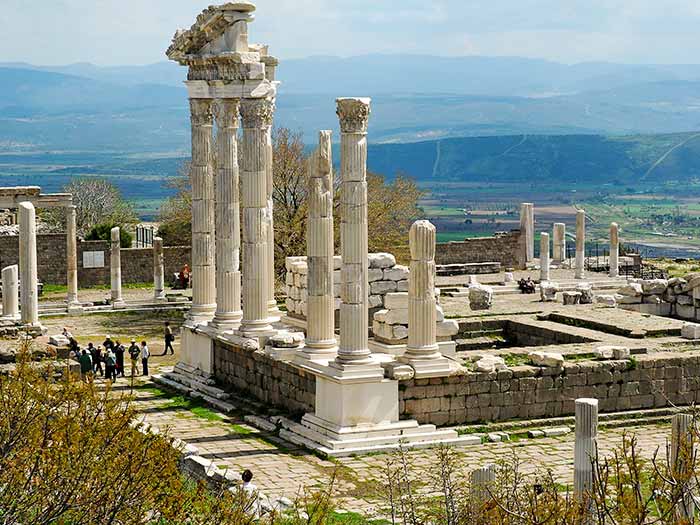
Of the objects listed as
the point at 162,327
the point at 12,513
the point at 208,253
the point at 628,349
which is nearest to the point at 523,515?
the point at 12,513

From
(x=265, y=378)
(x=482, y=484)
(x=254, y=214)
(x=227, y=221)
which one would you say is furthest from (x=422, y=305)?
(x=482, y=484)

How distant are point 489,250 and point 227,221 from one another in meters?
30.5

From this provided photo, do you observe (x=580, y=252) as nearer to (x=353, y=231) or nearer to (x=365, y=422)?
(x=353, y=231)

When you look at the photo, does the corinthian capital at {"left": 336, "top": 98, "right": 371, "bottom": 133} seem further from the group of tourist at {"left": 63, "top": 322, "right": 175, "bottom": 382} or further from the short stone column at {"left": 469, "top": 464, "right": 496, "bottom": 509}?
the group of tourist at {"left": 63, "top": 322, "right": 175, "bottom": 382}

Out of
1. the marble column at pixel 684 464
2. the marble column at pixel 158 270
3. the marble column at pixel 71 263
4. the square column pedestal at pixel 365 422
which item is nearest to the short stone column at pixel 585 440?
the marble column at pixel 684 464

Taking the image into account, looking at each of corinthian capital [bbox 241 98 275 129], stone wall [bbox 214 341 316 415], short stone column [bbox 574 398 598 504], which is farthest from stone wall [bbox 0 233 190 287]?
short stone column [bbox 574 398 598 504]

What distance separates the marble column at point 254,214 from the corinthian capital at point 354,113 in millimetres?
4108

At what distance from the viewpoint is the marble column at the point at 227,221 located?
31047 millimetres

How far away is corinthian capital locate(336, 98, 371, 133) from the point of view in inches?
1008

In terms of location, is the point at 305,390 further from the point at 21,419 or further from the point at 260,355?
the point at 21,419

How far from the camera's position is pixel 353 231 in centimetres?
2572

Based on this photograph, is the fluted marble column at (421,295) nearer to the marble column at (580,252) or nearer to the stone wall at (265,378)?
the stone wall at (265,378)

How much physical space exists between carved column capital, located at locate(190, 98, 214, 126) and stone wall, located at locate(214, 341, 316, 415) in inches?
189

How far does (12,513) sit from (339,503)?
267 inches
